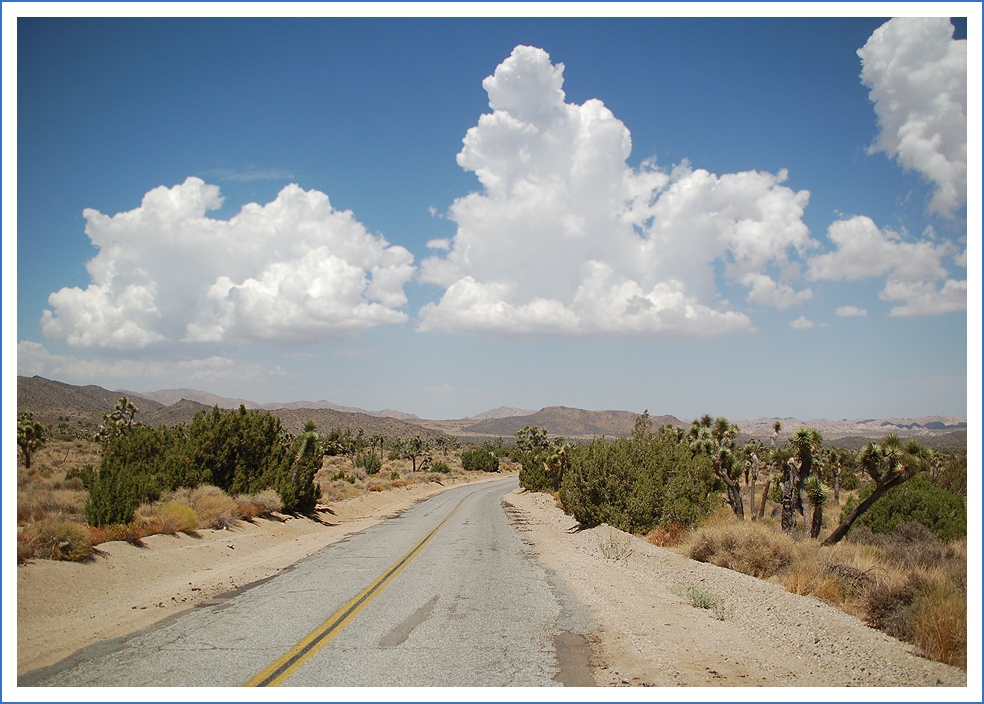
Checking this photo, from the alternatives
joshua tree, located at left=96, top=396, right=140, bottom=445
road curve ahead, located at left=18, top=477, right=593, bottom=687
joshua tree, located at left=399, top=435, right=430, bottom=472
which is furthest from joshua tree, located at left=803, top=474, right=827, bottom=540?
joshua tree, located at left=399, top=435, right=430, bottom=472

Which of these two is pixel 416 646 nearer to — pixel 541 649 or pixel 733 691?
pixel 541 649

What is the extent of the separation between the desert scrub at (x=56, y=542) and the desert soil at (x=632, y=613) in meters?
0.31

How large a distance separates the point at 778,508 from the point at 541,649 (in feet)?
133

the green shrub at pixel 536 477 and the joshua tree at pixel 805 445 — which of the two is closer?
the joshua tree at pixel 805 445

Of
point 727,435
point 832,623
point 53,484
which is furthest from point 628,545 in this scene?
point 53,484

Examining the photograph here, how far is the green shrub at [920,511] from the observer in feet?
69.3

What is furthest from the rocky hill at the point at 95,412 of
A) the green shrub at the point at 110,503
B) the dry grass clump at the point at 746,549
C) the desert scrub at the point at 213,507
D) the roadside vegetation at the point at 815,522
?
the dry grass clump at the point at 746,549

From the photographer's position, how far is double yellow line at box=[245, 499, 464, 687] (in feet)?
21.0

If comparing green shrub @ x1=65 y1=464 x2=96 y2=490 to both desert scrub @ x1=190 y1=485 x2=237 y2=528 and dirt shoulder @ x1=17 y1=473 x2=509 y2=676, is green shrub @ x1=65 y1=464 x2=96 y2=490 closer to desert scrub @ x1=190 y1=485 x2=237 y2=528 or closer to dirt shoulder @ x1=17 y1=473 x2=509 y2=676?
desert scrub @ x1=190 y1=485 x2=237 y2=528

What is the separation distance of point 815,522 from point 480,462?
3031 inches

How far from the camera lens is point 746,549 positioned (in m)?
14.5

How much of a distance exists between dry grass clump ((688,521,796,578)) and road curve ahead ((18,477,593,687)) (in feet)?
15.6

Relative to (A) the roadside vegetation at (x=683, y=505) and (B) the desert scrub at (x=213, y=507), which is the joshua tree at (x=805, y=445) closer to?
(A) the roadside vegetation at (x=683, y=505)

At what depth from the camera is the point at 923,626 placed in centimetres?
748
